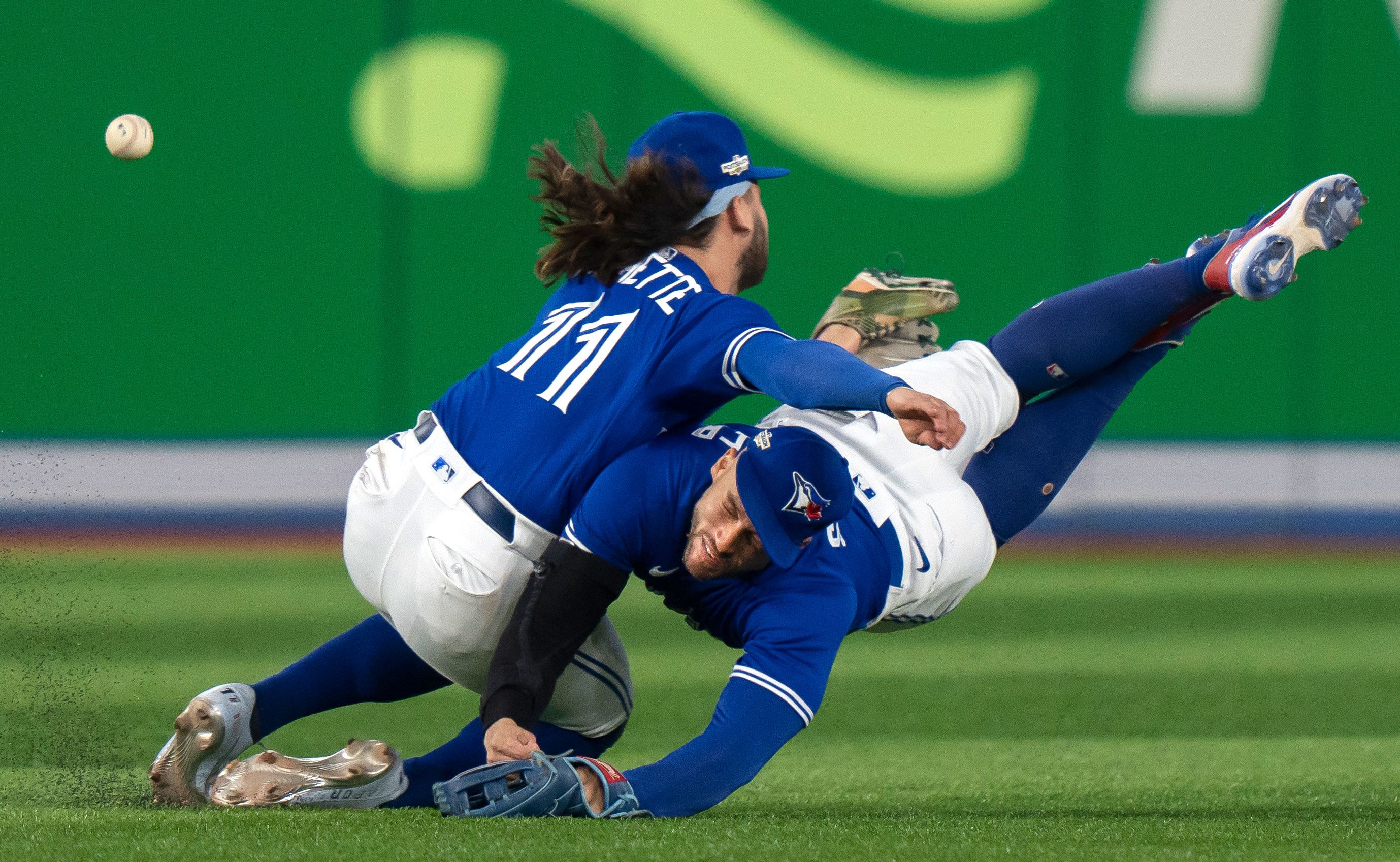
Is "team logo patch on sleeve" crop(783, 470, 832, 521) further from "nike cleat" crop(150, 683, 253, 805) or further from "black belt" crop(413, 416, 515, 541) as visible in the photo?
"nike cleat" crop(150, 683, 253, 805)

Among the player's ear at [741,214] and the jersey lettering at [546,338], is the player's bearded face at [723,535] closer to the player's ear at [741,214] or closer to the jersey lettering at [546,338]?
the jersey lettering at [546,338]

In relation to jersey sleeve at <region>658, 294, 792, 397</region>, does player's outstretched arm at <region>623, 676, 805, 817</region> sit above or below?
below

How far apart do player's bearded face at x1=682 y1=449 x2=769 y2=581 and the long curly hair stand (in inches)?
20.8

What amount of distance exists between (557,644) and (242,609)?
4.12 m

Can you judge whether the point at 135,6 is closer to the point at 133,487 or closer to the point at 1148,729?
the point at 133,487

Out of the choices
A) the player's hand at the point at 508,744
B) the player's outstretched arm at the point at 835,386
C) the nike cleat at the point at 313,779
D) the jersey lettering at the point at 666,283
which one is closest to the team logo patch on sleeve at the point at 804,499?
the player's outstretched arm at the point at 835,386

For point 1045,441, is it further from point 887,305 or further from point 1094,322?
point 887,305

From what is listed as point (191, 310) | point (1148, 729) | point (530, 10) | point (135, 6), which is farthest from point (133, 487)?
point (1148, 729)

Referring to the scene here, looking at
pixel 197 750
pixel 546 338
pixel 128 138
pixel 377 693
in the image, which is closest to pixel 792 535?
Result: pixel 546 338

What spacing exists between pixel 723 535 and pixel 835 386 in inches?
12.6

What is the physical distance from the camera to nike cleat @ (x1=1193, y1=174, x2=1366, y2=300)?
9.45ft

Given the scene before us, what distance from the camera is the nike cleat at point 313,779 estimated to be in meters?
2.70

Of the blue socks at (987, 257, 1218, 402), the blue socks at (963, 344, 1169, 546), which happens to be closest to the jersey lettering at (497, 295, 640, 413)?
the blue socks at (987, 257, 1218, 402)

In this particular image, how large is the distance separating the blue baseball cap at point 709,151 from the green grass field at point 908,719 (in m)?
1.15
